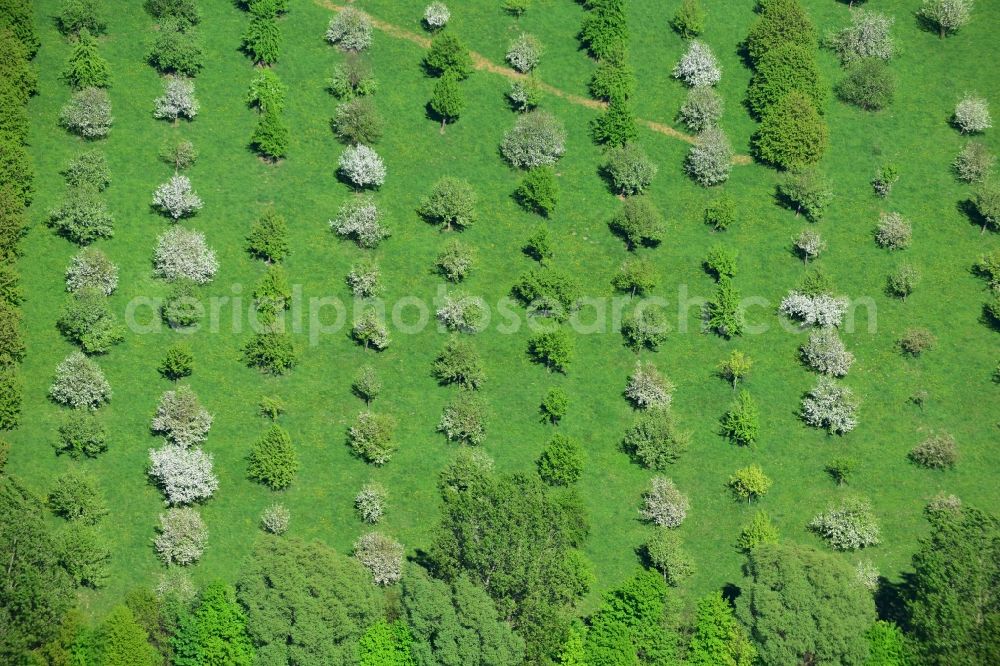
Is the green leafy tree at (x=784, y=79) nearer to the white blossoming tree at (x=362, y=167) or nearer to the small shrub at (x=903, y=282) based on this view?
the small shrub at (x=903, y=282)

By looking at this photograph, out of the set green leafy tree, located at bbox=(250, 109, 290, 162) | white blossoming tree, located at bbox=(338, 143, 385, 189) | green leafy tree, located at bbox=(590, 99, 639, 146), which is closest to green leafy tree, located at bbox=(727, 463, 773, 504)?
green leafy tree, located at bbox=(590, 99, 639, 146)

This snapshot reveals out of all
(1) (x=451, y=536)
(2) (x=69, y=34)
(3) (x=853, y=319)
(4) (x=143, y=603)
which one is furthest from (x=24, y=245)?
(3) (x=853, y=319)

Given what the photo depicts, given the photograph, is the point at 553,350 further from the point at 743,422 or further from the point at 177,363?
the point at 177,363

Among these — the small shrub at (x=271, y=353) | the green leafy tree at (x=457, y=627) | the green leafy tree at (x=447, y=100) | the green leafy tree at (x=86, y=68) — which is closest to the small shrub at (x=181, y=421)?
the small shrub at (x=271, y=353)

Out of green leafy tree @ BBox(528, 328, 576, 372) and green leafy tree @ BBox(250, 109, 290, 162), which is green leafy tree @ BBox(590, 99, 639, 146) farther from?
green leafy tree @ BBox(250, 109, 290, 162)

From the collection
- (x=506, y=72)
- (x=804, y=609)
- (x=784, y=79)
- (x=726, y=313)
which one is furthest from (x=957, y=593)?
(x=506, y=72)
